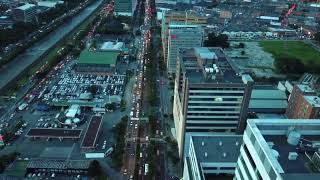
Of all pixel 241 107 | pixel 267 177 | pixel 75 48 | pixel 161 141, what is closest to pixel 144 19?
pixel 75 48

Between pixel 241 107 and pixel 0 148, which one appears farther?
pixel 0 148

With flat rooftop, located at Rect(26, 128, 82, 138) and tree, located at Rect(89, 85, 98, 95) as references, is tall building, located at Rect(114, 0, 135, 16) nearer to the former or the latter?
tree, located at Rect(89, 85, 98, 95)

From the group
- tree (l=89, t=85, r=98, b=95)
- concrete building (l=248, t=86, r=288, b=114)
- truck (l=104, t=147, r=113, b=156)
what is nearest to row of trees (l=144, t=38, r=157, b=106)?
→ tree (l=89, t=85, r=98, b=95)

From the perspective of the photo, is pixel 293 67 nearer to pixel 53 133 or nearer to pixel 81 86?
pixel 81 86

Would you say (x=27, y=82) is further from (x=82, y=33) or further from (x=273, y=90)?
(x=273, y=90)

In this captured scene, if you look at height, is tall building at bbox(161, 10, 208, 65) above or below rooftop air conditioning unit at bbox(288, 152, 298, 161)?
below
